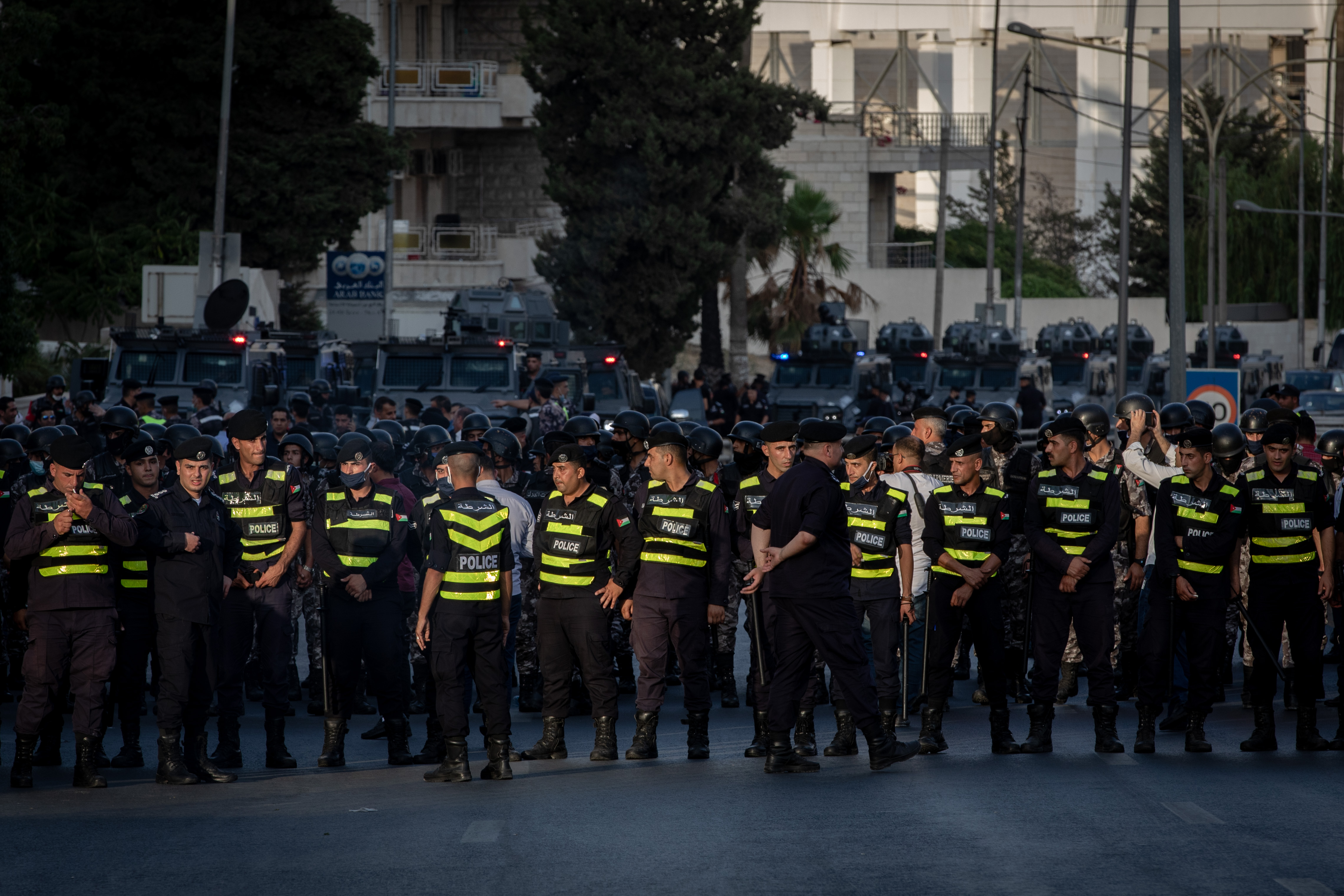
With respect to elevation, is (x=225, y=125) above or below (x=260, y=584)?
above

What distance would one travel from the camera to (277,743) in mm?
10281

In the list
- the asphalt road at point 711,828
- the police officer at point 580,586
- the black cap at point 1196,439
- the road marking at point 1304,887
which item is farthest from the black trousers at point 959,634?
the road marking at point 1304,887

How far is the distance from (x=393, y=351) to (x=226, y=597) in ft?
51.0

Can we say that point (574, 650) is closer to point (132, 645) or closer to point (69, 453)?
point (132, 645)

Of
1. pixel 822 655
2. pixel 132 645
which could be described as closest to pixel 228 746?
pixel 132 645

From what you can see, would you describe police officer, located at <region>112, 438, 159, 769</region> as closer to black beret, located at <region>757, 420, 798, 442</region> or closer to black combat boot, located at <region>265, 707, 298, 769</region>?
black combat boot, located at <region>265, 707, 298, 769</region>

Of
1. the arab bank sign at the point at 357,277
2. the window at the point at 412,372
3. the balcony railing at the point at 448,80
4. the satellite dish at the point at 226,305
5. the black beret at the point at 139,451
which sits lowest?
the black beret at the point at 139,451

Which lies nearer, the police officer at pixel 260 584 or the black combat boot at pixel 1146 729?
the police officer at pixel 260 584

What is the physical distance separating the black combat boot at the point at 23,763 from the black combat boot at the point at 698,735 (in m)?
3.53

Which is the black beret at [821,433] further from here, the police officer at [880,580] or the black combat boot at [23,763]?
the black combat boot at [23,763]

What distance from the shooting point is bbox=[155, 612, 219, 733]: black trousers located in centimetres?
970

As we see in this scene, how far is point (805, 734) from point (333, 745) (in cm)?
264

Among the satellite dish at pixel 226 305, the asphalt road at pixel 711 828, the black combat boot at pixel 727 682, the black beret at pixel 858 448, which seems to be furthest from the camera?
the satellite dish at pixel 226 305

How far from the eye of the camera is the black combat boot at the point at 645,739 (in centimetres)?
1035
